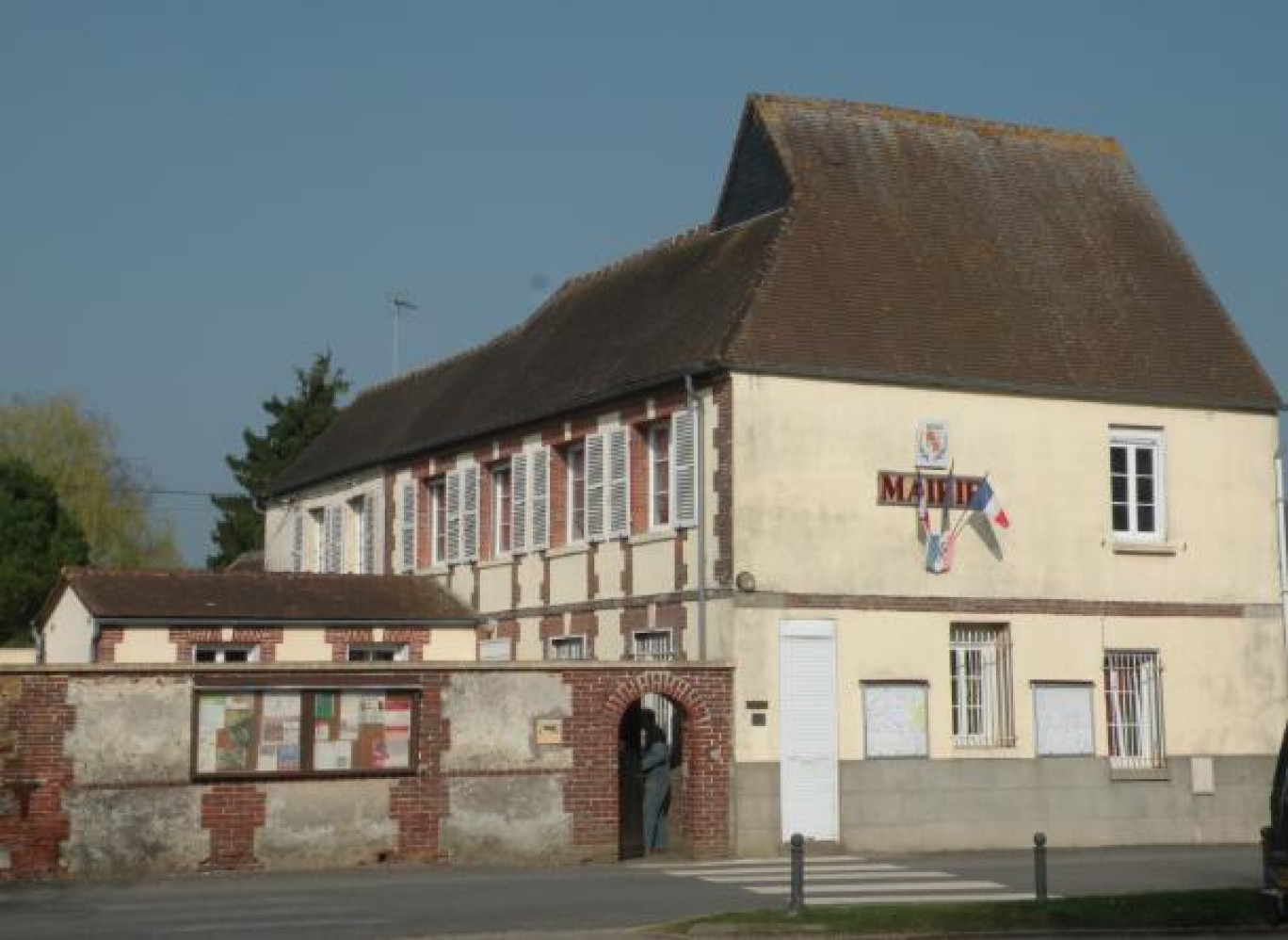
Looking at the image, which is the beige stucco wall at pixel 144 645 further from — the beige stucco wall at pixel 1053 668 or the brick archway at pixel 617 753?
the beige stucco wall at pixel 1053 668

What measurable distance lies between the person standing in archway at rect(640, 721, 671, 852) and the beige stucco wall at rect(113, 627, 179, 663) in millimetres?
9680

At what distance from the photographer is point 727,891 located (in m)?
20.6

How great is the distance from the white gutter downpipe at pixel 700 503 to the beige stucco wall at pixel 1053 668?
32.6 inches

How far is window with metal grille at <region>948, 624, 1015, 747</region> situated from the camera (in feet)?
90.9

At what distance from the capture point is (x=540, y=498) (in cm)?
3203

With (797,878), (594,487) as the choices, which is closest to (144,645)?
(594,487)

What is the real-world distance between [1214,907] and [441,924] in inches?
275

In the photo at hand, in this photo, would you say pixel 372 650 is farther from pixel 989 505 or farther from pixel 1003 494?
pixel 1003 494

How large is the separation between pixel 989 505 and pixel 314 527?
64.9 ft

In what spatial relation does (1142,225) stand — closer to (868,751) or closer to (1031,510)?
(1031,510)

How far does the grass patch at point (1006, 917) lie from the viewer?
1672cm

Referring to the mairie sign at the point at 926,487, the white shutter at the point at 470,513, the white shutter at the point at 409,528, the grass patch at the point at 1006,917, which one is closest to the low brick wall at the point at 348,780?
the mairie sign at the point at 926,487

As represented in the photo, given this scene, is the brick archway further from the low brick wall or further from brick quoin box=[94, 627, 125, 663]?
brick quoin box=[94, 627, 125, 663]

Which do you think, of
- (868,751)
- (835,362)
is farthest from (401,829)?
(835,362)
